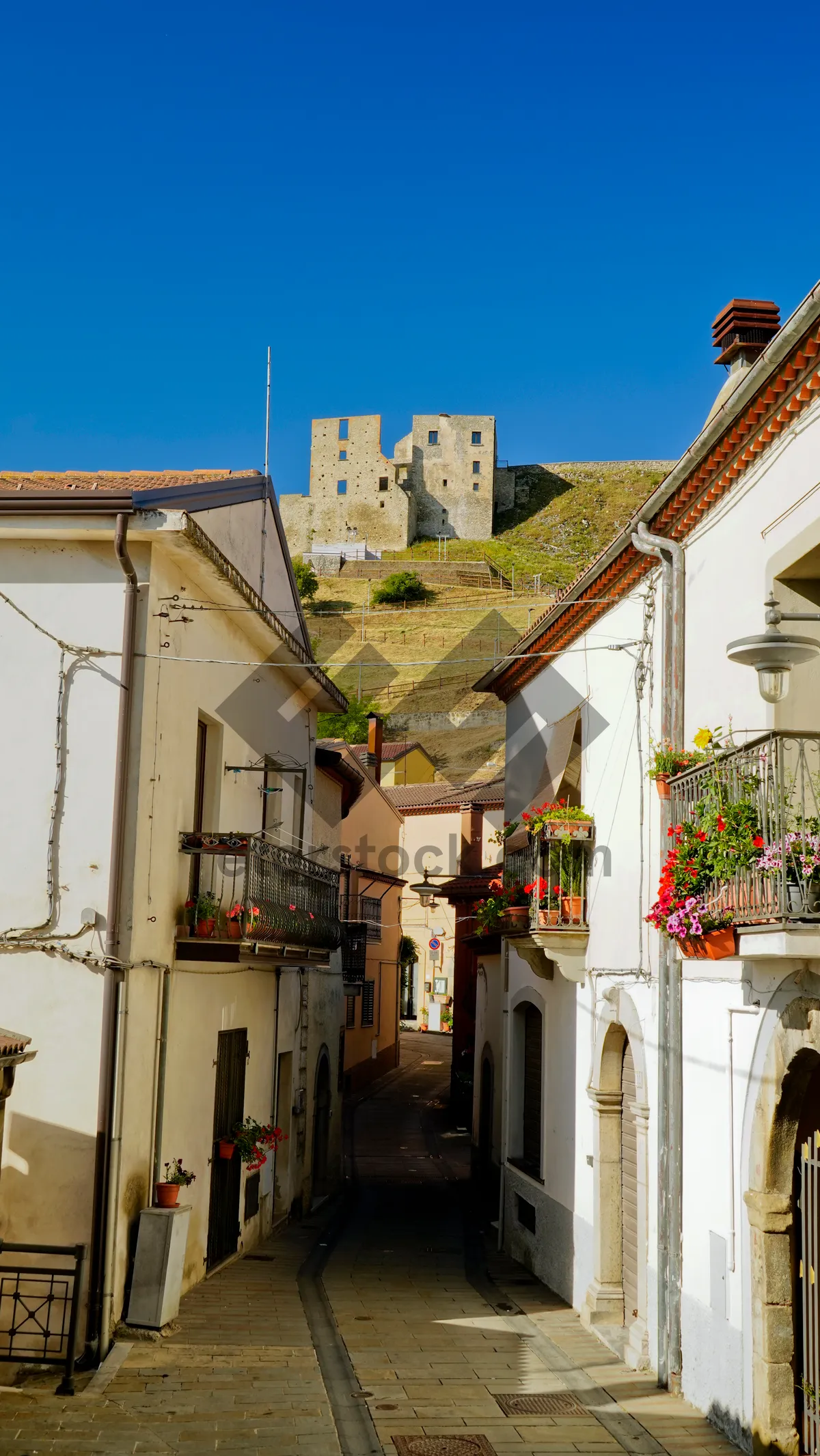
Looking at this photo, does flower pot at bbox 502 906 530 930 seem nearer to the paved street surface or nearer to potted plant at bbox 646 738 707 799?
the paved street surface

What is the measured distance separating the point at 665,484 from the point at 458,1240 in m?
11.1

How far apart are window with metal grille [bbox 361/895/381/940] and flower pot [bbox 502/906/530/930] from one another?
52.5ft

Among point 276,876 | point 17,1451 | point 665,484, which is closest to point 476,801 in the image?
point 276,876

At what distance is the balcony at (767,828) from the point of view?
6.67 metres

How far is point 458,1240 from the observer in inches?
647

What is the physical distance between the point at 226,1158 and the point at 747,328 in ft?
32.7

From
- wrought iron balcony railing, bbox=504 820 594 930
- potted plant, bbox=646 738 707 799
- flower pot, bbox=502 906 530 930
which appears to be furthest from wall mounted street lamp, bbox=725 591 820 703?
flower pot, bbox=502 906 530 930

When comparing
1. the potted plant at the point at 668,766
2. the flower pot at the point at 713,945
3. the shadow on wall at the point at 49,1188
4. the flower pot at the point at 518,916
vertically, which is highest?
the potted plant at the point at 668,766

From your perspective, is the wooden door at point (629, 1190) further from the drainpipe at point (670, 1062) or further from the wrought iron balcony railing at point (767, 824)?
the wrought iron balcony railing at point (767, 824)

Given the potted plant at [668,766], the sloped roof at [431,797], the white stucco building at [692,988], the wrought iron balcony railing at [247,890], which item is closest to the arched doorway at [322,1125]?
the white stucco building at [692,988]

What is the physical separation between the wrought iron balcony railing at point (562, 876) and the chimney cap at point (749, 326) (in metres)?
4.93

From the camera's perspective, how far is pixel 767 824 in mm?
7035

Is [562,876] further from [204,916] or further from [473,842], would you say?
[473,842]

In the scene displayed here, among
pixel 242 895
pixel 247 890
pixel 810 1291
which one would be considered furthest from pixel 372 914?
pixel 810 1291
